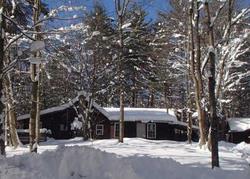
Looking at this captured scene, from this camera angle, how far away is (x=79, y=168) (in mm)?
10430

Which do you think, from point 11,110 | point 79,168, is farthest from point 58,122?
point 79,168

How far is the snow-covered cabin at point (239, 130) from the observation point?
171 ft

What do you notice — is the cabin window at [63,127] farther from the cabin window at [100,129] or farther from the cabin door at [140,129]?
the cabin door at [140,129]

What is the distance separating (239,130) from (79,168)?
144 feet

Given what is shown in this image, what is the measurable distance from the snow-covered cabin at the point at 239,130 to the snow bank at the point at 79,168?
40.7 meters

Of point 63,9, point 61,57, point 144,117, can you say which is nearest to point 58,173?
point 61,57

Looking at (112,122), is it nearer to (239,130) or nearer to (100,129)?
(100,129)

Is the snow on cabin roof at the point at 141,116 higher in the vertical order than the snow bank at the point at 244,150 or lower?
higher

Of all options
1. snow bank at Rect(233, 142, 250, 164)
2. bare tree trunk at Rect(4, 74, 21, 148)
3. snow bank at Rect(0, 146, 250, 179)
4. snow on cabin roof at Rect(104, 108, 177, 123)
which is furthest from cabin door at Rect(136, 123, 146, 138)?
snow bank at Rect(0, 146, 250, 179)

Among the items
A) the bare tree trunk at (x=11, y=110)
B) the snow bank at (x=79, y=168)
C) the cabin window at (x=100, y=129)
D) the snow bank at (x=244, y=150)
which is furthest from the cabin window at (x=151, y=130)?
the snow bank at (x=79, y=168)

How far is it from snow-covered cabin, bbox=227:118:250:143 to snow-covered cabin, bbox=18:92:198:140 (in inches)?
164

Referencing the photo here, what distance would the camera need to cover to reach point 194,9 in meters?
26.7

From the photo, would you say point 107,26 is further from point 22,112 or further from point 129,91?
point 22,112

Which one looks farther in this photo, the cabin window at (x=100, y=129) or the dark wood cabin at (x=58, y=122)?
the cabin window at (x=100, y=129)
